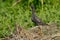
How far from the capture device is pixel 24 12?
5773mm

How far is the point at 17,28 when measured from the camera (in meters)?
4.66

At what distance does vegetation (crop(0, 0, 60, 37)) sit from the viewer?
5375 mm

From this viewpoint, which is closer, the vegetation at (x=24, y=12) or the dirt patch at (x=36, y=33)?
the dirt patch at (x=36, y=33)

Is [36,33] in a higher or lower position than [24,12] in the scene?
lower

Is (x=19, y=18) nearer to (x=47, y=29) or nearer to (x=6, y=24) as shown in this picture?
(x=6, y=24)

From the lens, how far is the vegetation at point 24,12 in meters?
5.38

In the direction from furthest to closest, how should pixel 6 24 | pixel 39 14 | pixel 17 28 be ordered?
pixel 39 14 → pixel 6 24 → pixel 17 28

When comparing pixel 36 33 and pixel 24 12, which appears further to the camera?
pixel 24 12

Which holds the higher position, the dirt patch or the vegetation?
the vegetation

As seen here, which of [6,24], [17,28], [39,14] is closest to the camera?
[17,28]

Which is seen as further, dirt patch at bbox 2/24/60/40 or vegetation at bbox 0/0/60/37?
vegetation at bbox 0/0/60/37

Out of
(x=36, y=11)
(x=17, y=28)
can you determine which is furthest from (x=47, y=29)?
(x=36, y=11)

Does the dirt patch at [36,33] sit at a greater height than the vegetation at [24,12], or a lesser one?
lesser

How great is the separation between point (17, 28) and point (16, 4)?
4.57 ft
